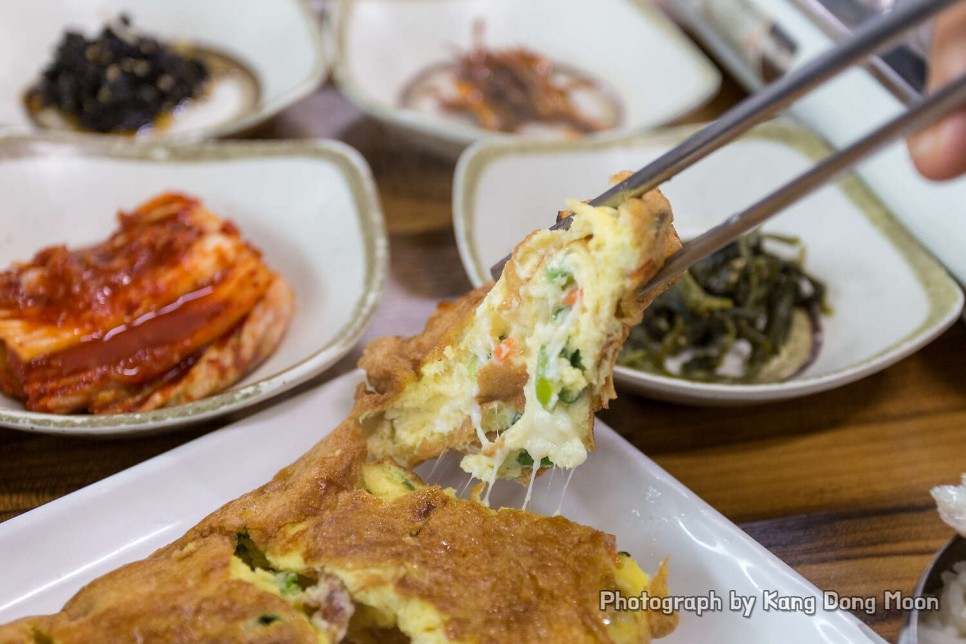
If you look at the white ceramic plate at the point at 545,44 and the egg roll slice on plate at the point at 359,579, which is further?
the white ceramic plate at the point at 545,44

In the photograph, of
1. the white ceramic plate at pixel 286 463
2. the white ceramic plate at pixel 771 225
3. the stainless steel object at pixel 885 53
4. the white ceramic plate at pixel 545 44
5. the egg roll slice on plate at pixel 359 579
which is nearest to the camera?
the egg roll slice on plate at pixel 359 579

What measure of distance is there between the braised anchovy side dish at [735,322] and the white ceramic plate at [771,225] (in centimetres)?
8

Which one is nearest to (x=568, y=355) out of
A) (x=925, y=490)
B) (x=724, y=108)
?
(x=925, y=490)

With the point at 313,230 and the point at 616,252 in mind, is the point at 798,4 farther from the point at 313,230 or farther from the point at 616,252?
the point at 616,252

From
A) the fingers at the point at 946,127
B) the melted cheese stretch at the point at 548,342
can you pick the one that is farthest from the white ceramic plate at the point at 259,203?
the fingers at the point at 946,127

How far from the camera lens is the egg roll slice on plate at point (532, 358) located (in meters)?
1.26

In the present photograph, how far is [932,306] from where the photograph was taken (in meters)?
2.22

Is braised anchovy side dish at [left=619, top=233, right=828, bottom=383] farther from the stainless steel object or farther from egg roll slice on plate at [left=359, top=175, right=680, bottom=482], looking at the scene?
egg roll slice on plate at [left=359, top=175, right=680, bottom=482]

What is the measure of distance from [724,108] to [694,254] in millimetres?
2647

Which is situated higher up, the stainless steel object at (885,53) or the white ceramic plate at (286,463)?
the stainless steel object at (885,53)

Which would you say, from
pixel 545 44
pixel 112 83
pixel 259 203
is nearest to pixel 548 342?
pixel 259 203

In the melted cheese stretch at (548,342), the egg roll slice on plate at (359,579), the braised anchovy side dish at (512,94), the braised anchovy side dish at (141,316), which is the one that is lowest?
the braised anchovy side dish at (141,316)

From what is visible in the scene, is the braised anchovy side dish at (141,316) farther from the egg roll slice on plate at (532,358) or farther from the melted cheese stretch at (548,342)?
the melted cheese stretch at (548,342)

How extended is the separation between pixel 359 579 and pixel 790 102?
104cm
